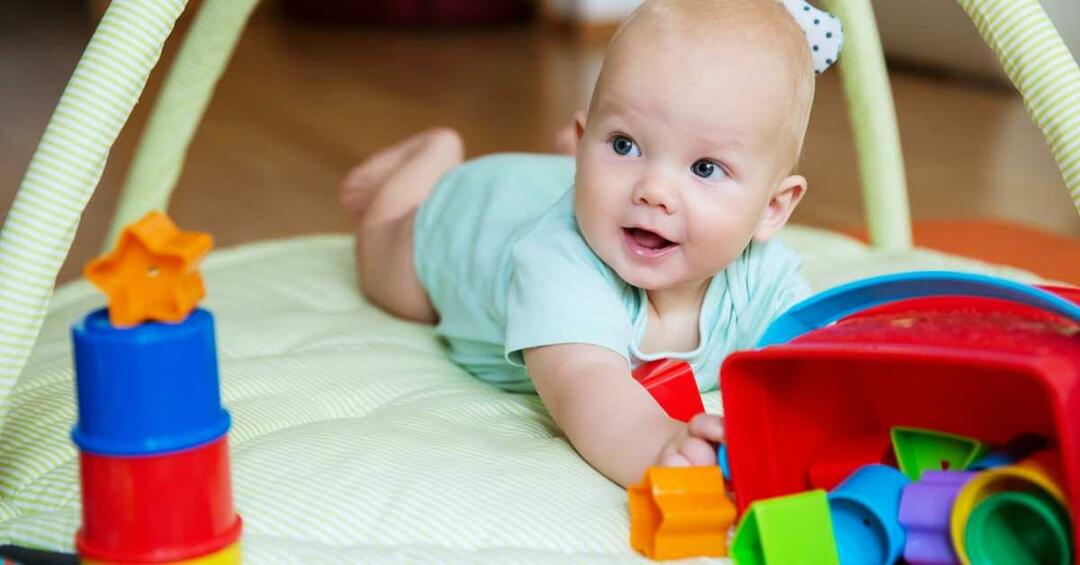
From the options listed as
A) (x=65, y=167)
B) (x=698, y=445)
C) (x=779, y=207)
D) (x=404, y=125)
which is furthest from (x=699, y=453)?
(x=404, y=125)

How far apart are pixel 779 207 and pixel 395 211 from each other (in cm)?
46

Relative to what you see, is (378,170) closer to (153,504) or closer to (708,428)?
(708,428)

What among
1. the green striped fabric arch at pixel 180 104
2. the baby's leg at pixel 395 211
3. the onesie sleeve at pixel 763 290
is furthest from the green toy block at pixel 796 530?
the green striped fabric arch at pixel 180 104

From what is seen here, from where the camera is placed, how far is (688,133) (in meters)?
0.73

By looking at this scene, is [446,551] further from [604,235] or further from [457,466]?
[604,235]

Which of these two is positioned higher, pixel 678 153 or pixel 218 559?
pixel 678 153

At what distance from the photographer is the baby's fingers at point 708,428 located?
652 mm

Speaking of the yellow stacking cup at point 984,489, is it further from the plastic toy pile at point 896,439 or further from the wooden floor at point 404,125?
the wooden floor at point 404,125

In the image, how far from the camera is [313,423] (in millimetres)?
790

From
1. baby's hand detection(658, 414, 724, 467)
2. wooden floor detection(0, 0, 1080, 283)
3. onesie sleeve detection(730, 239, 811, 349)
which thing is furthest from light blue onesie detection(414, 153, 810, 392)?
wooden floor detection(0, 0, 1080, 283)

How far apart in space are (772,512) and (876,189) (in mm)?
725

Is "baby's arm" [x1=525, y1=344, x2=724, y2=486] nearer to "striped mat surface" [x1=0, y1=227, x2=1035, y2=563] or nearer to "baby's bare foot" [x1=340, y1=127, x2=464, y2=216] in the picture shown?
"striped mat surface" [x1=0, y1=227, x2=1035, y2=563]

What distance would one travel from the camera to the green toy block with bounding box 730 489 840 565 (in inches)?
23.1

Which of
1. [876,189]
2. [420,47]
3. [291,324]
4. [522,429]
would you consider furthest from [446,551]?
[420,47]
